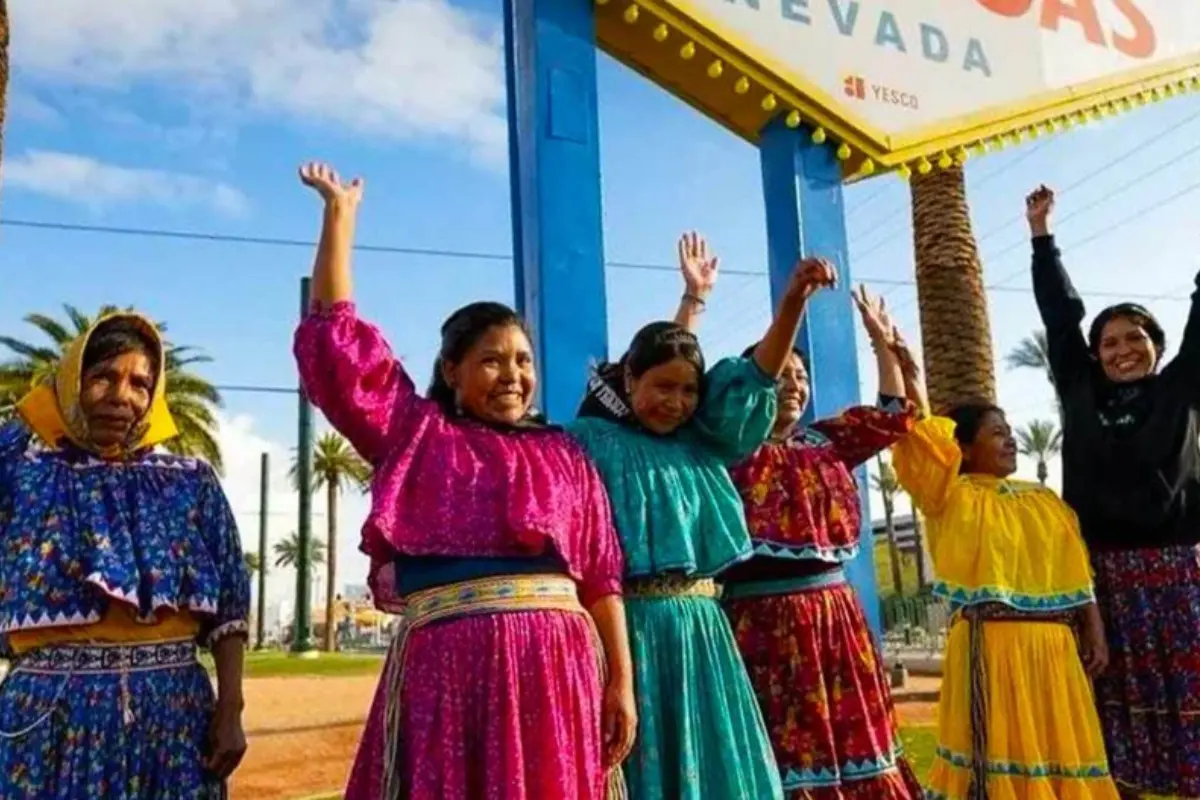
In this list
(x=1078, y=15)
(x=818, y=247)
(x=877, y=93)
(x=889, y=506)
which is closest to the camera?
(x=818, y=247)

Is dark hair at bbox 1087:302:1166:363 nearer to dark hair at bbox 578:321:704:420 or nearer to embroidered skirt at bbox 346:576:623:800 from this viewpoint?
dark hair at bbox 578:321:704:420

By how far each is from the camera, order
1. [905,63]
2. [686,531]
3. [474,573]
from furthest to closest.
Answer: [905,63] → [686,531] → [474,573]

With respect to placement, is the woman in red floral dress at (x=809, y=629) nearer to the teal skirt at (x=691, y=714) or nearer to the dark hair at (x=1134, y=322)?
the teal skirt at (x=691, y=714)

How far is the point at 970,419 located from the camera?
422cm

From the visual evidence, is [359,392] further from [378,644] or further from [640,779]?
[378,644]

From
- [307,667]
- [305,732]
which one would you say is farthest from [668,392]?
[307,667]

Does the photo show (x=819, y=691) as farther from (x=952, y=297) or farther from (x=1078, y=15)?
(x=952, y=297)

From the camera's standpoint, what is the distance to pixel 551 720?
241cm

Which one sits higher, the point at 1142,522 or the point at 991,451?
the point at 991,451

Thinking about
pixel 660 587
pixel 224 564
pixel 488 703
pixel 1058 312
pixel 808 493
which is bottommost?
pixel 488 703

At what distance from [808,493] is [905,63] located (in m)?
2.65

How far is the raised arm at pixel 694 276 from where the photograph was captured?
3408 mm

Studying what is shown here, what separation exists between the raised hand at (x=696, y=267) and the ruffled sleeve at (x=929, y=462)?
2.84ft

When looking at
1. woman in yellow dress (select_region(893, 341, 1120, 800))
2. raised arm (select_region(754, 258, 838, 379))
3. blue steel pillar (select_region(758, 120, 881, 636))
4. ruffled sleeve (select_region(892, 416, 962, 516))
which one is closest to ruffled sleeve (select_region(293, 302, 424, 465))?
raised arm (select_region(754, 258, 838, 379))
